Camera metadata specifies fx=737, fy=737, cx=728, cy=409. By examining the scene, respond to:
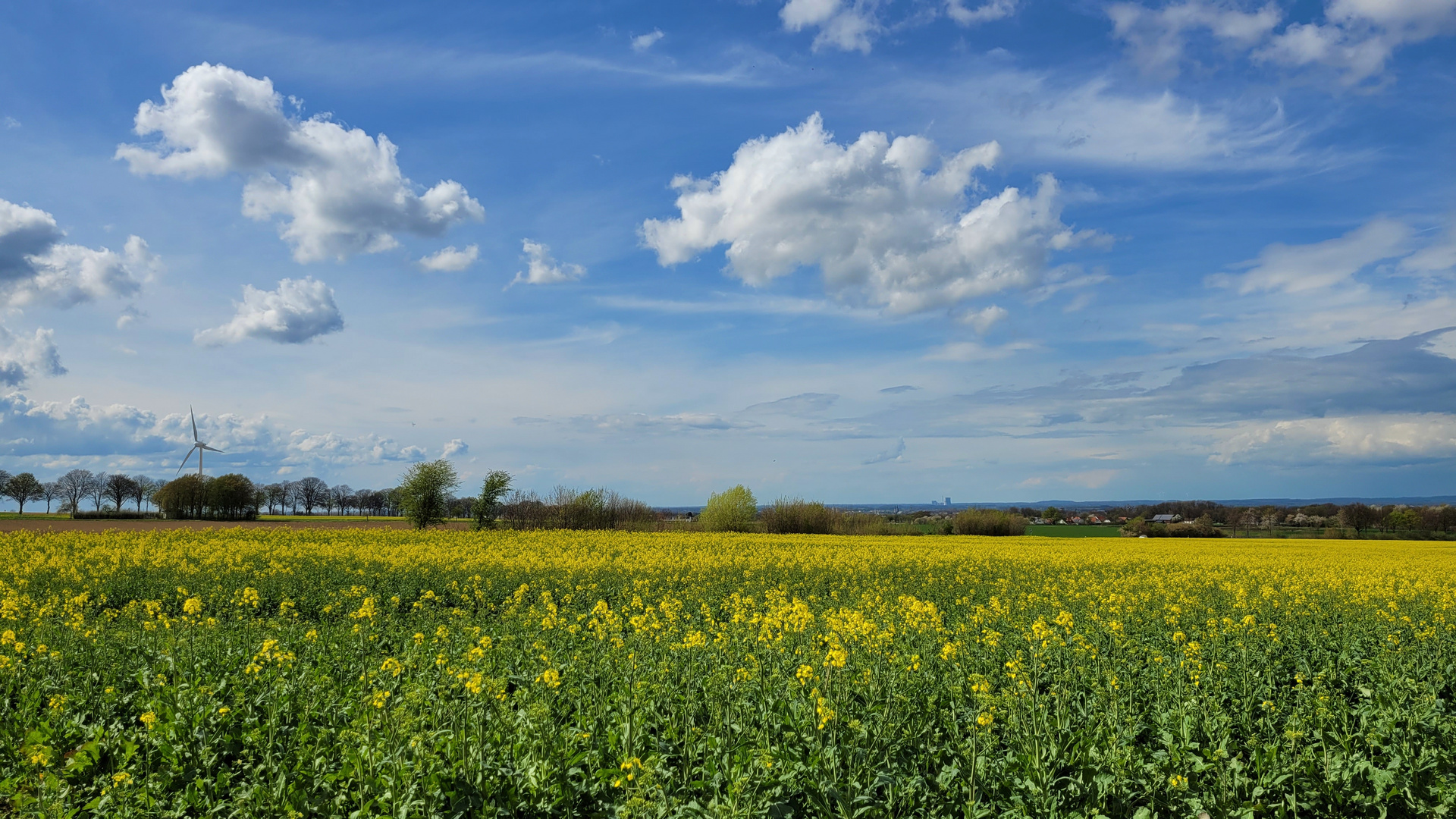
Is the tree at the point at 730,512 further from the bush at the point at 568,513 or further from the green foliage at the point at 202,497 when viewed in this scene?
the green foliage at the point at 202,497

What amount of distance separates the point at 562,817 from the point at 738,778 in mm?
1440

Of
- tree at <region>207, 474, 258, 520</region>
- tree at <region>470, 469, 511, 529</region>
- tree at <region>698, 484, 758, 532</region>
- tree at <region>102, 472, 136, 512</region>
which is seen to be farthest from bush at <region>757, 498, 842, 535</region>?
tree at <region>102, 472, 136, 512</region>

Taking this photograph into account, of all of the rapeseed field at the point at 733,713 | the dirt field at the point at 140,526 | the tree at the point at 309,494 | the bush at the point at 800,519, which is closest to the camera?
the rapeseed field at the point at 733,713

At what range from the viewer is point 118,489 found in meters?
102

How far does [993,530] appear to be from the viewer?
6475 centimetres

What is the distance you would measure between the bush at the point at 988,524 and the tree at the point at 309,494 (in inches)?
4654

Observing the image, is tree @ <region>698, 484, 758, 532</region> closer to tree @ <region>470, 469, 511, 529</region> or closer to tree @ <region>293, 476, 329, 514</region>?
tree @ <region>470, 469, 511, 529</region>

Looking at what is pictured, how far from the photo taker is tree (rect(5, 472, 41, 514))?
311 ft

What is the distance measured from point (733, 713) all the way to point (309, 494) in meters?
149

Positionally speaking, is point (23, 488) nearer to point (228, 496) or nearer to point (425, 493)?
point (228, 496)

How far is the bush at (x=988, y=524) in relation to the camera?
64.5 m

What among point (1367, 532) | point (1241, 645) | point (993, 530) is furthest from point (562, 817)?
point (1367, 532)

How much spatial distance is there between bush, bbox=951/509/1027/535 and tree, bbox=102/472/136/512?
362 feet

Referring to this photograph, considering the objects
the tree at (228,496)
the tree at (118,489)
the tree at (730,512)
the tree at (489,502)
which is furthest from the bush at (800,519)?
the tree at (118,489)
